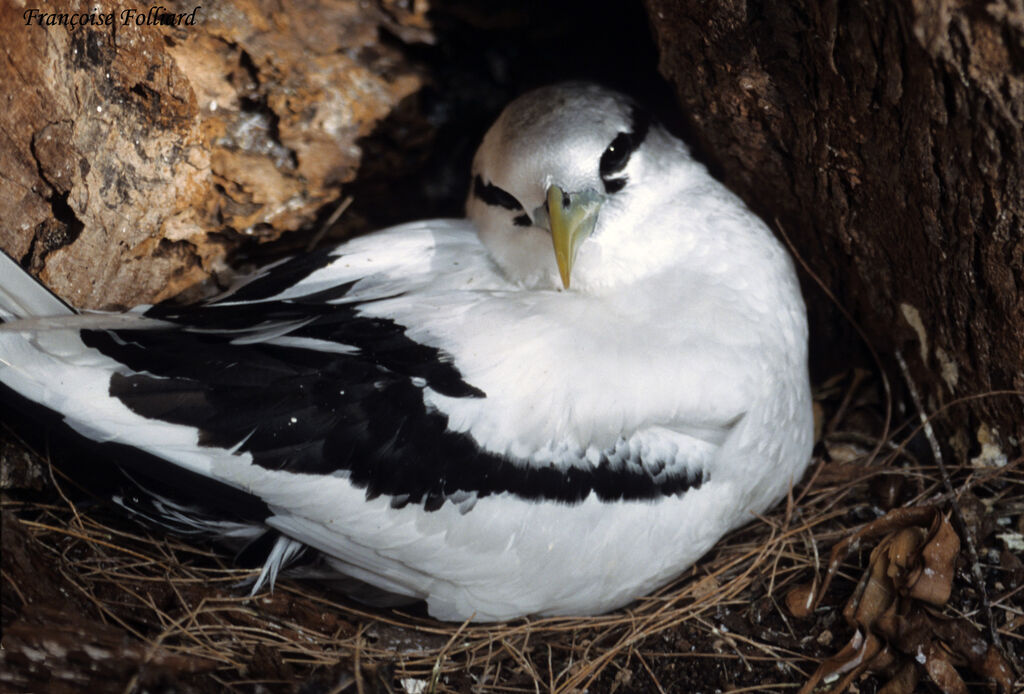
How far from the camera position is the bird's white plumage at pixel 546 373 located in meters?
2.17

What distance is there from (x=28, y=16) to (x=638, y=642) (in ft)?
7.86

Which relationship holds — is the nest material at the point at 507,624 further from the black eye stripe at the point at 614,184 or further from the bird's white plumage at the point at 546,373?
the black eye stripe at the point at 614,184

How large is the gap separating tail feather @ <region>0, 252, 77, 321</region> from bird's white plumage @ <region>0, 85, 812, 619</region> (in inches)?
0.4

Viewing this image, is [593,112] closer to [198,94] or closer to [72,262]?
[198,94]

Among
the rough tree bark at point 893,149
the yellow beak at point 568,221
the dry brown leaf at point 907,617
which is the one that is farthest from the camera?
the yellow beak at point 568,221

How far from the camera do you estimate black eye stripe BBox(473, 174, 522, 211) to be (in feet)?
8.59

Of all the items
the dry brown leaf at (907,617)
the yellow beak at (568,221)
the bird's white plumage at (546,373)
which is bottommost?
the dry brown leaf at (907,617)

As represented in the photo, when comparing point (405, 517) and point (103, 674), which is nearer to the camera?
point (103, 674)

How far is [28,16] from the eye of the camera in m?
2.21

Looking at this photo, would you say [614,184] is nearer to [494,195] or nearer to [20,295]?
[494,195]

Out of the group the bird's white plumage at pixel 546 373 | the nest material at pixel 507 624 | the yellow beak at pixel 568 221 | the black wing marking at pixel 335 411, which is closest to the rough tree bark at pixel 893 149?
the bird's white plumage at pixel 546 373

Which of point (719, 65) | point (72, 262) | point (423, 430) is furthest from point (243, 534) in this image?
point (719, 65)

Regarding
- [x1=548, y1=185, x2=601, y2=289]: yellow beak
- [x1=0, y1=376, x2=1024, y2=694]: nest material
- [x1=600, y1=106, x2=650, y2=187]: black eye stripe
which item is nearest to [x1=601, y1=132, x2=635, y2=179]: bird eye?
[x1=600, y1=106, x2=650, y2=187]: black eye stripe

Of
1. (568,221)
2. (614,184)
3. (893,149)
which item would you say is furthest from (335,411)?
(893,149)
